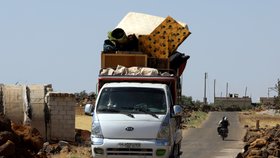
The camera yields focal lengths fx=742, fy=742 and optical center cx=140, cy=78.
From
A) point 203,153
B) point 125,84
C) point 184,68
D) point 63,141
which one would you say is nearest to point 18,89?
point 63,141

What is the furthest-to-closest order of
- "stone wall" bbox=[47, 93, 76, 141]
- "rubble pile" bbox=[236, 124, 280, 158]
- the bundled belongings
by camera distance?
1. "stone wall" bbox=[47, 93, 76, 141]
2. "rubble pile" bbox=[236, 124, 280, 158]
3. the bundled belongings

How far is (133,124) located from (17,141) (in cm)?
400

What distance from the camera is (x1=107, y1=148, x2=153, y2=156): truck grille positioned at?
625 inches

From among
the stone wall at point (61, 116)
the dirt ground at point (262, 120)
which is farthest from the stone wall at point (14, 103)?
the dirt ground at point (262, 120)

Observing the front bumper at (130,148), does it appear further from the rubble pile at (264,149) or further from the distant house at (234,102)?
the distant house at (234,102)

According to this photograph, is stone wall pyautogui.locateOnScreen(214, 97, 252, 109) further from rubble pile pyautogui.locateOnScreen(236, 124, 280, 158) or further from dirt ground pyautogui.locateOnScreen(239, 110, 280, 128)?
rubble pile pyautogui.locateOnScreen(236, 124, 280, 158)

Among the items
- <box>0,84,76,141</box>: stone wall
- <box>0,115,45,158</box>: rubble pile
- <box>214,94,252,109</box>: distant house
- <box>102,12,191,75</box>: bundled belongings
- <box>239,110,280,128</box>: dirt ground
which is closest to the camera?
<box>0,115,45,158</box>: rubble pile

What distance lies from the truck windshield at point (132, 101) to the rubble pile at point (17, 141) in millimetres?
2368

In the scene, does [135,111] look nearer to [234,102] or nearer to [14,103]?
[14,103]

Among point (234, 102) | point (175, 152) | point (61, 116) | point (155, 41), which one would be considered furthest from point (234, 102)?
point (175, 152)

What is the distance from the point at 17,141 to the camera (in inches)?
731

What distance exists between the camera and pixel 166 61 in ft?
63.9

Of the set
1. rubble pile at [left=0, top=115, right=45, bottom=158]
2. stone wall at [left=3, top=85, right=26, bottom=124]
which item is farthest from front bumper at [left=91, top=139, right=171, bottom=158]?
stone wall at [left=3, top=85, right=26, bottom=124]

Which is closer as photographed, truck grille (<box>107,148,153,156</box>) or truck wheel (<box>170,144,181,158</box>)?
truck grille (<box>107,148,153,156</box>)
